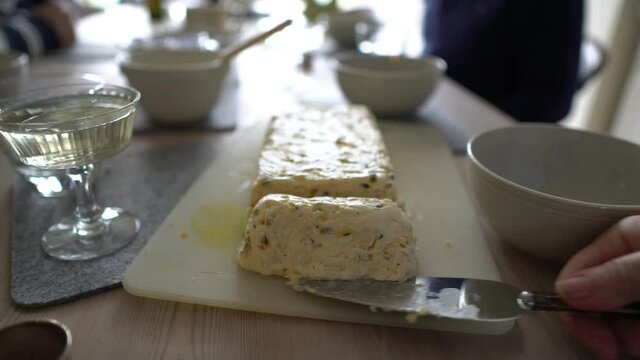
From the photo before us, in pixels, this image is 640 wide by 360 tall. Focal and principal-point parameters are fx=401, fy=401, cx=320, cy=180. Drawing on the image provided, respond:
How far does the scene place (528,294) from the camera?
456 millimetres

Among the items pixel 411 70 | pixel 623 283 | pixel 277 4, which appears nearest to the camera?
pixel 623 283

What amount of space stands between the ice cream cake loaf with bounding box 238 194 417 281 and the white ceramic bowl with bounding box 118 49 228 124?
0.53m

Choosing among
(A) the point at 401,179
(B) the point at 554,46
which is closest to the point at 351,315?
(A) the point at 401,179

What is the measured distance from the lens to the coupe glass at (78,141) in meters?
0.52

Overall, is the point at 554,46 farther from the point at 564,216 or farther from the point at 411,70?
the point at 564,216

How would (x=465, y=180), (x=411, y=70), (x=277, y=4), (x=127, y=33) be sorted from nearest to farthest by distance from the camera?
(x=465, y=180)
(x=411, y=70)
(x=127, y=33)
(x=277, y=4)

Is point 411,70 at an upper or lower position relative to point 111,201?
upper

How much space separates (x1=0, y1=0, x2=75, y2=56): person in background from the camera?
1452 millimetres

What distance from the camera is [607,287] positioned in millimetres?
411

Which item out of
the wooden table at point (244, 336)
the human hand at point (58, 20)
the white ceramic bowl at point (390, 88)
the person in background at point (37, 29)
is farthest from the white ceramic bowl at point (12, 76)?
the human hand at point (58, 20)

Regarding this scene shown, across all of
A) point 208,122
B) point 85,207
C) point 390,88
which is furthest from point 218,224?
point 390,88

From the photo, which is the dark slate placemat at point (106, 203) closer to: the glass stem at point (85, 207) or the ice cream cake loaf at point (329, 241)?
the glass stem at point (85, 207)

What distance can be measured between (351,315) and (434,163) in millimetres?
484

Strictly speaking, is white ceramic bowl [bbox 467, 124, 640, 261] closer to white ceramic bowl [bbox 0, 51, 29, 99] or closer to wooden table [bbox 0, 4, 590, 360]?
wooden table [bbox 0, 4, 590, 360]
